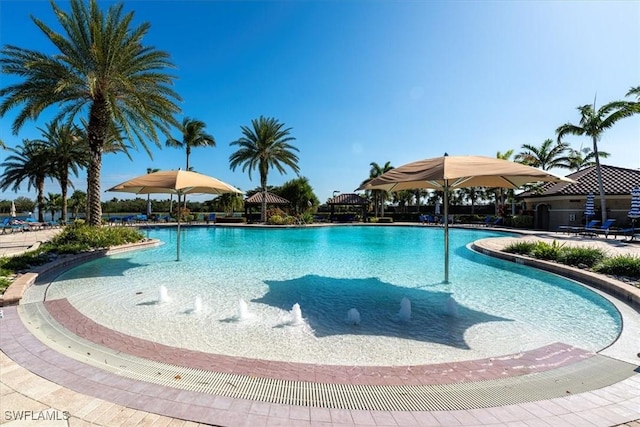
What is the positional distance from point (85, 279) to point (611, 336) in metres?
10.6

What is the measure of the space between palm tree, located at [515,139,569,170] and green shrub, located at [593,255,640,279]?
26.8m

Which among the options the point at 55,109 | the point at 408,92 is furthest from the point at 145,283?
the point at 408,92

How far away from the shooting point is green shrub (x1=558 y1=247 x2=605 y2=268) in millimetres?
8852

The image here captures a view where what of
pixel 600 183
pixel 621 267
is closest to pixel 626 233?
pixel 600 183

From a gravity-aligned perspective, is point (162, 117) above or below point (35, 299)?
above

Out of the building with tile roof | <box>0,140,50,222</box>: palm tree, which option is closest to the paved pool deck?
the building with tile roof

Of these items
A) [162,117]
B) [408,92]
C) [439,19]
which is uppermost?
[439,19]

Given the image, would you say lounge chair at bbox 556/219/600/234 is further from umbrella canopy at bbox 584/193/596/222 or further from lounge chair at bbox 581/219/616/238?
umbrella canopy at bbox 584/193/596/222

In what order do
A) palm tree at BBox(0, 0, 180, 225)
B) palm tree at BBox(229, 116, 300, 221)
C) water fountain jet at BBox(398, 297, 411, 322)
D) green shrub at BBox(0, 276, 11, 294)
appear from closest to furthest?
water fountain jet at BBox(398, 297, 411, 322), green shrub at BBox(0, 276, 11, 294), palm tree at BBox(0, 0, 180, 225), palm tree at BBox(229, 116, 300, 221)

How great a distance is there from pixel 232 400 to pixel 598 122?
81.4ft

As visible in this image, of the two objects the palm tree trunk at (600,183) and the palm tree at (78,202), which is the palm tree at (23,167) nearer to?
the palm tree at (78,202)

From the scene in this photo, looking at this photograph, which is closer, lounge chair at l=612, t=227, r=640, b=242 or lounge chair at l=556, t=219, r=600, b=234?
lounge chair at l=612, t=227, r=640, b=242

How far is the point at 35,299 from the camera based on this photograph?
238 inches

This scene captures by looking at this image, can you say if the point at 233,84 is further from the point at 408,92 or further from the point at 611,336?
the point at 611,336
